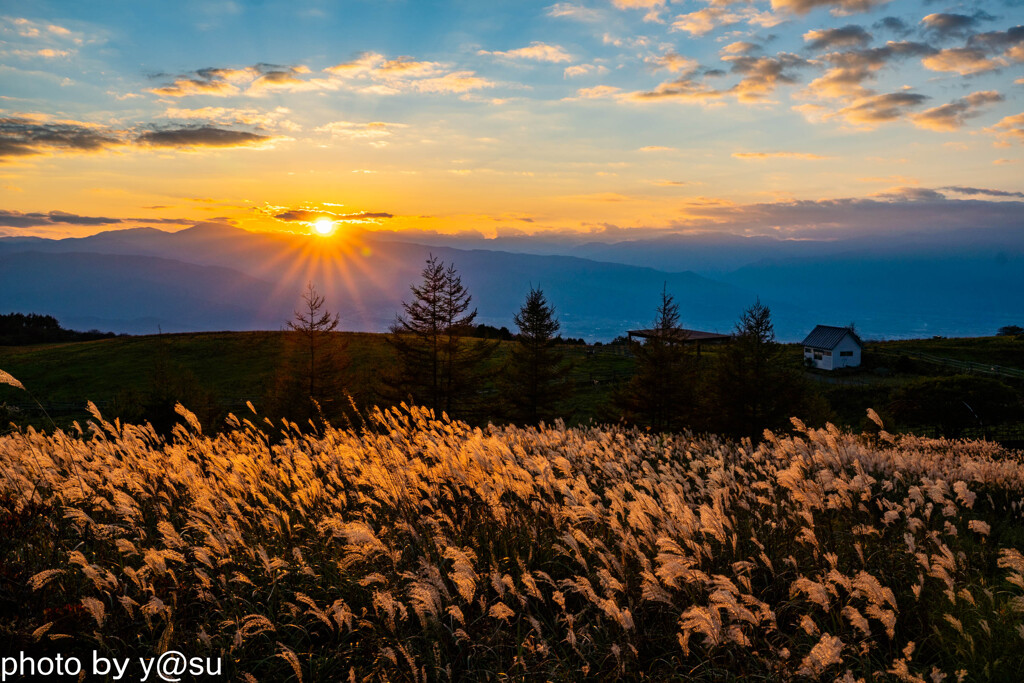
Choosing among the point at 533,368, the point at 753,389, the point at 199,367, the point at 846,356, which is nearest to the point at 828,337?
the point at 846,356

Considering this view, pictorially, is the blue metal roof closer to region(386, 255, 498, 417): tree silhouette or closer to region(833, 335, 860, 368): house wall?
region(833, 335, 860, 368): house wall

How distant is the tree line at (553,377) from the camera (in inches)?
1286

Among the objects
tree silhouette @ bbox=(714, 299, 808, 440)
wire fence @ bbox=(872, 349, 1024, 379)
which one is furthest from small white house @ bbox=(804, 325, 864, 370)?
tree silhouette @ bbox=(714, 299, 808, 440)

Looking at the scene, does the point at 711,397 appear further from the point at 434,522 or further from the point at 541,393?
the point at 434,522

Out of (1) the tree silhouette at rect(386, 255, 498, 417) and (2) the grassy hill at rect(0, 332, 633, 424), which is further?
(2) the grassy hill at rect(0, 332, 633, 424)

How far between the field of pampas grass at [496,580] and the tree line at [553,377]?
26123 mm

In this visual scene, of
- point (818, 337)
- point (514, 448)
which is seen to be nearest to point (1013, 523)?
point (514, 448)

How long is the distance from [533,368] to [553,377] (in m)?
1.44

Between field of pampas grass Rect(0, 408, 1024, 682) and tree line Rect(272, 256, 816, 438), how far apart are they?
26.1 m

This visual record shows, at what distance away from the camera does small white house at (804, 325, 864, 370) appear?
3004 inches

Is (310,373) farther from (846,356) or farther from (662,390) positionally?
(846,356)

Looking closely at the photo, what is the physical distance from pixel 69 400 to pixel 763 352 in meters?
59.1

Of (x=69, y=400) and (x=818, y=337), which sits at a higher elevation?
(x=818, y=337)

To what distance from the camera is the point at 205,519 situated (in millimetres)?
5637
